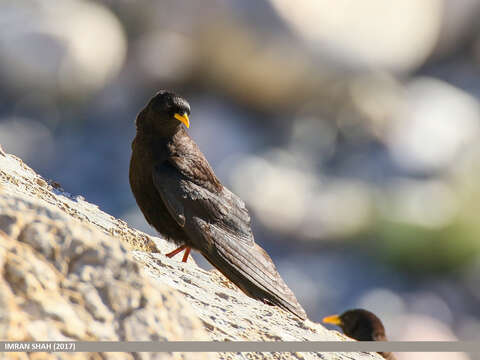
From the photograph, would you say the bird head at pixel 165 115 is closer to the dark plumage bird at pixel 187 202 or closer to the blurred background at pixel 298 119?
the dark plumage bird at pixel 187 202

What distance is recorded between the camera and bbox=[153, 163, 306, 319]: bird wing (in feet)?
13.4

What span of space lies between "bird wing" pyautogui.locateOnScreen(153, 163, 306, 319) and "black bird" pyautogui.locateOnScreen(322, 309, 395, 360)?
1815 mm

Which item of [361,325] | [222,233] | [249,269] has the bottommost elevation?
[249,269]

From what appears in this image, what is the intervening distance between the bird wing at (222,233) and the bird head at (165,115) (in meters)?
0.27

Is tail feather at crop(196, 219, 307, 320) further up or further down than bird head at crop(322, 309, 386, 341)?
further down

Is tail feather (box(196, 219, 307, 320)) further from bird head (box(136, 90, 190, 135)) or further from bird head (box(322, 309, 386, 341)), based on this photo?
bird head (box(322, 309, 386, 341))

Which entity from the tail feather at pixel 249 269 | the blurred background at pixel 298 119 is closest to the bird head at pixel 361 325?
the tail feather at pixel 249 269

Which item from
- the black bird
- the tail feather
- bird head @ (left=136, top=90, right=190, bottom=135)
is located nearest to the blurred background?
the black bird

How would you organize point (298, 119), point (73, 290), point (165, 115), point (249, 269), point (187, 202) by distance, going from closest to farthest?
point (73, 290) < point (249, 269) < point (187, 202) < point (165, 115) < point (298, 119)

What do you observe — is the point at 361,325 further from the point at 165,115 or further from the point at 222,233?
the point at 165,115

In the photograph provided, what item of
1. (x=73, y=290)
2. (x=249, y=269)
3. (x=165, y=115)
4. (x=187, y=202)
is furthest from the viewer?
(x=165, y=115)

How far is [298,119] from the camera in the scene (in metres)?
11.9

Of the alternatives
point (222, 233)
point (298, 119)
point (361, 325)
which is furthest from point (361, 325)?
point (298, 119)

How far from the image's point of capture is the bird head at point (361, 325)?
604 centimetres
